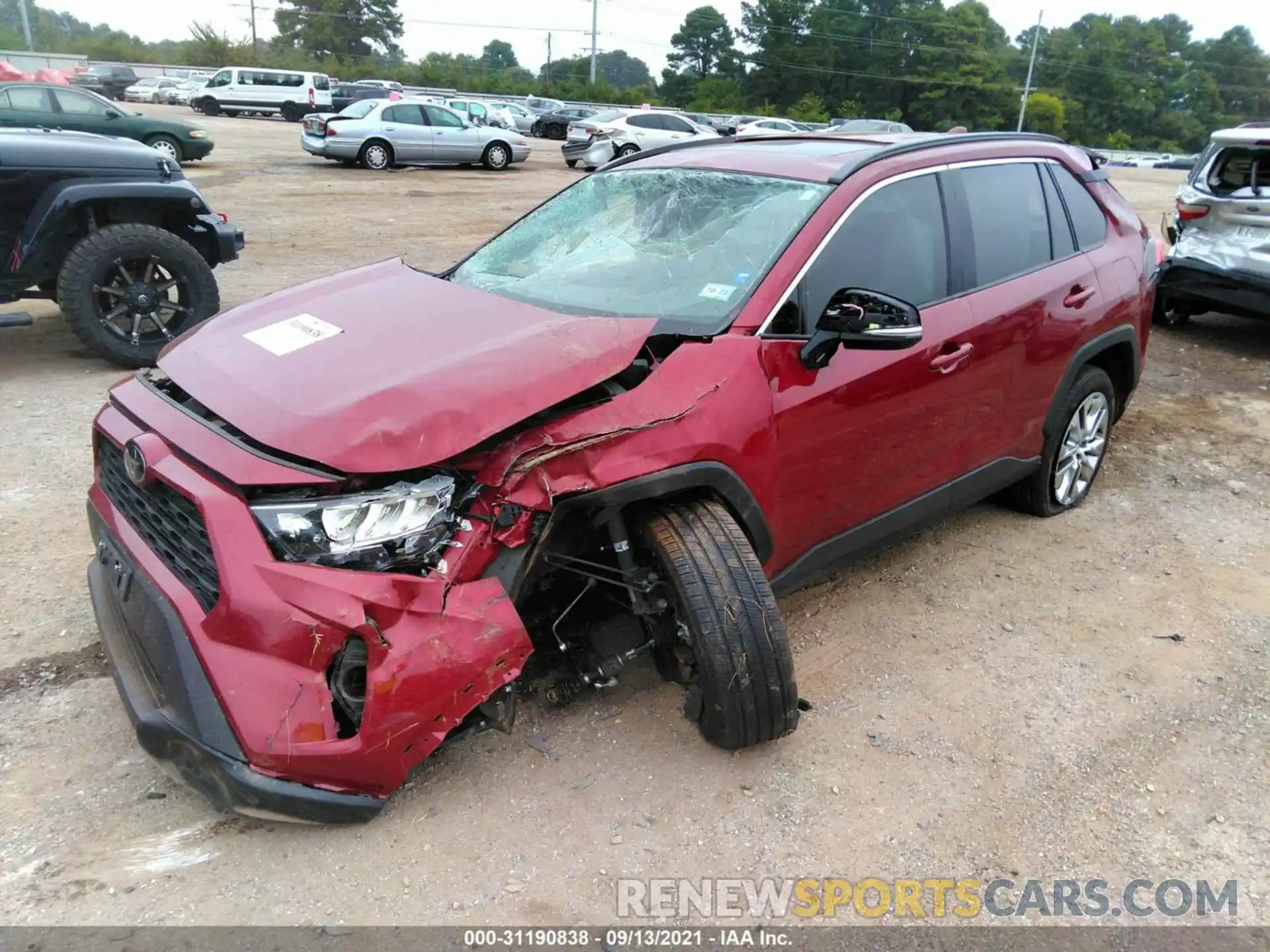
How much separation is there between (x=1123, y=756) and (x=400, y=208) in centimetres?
1386

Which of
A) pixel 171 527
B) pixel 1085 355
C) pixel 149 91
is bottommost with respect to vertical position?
pixel 171 527

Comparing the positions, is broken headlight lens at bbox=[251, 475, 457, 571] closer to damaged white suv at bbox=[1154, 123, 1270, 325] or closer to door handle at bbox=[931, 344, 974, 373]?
door handle at bbox=[931, 344, 974, 373]

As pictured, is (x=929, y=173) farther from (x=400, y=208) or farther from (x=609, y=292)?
(x=400, y=208)

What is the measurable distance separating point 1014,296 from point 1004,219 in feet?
1.20

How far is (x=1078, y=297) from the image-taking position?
4.21 meters

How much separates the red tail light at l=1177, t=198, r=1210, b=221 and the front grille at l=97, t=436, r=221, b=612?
816cm

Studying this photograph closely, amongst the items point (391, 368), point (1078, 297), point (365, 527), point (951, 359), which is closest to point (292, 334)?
point (391, 368)

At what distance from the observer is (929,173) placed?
363 cm

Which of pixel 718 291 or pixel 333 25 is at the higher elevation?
pixel 333 25

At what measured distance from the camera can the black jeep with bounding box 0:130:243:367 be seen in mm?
6047

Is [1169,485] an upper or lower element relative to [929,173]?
lower

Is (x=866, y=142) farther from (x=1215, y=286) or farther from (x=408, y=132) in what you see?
(x=408, y=132)

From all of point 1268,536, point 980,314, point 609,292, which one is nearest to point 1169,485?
point 1268,536

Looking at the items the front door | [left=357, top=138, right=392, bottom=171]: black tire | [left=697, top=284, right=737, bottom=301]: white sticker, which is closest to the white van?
[left=357, top=138, right=392, bottom=171]: black tire
